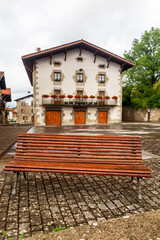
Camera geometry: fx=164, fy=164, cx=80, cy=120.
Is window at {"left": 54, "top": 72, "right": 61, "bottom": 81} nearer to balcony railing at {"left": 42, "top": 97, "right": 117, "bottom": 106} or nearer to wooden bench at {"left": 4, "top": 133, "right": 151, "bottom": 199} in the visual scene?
balcony railing at {"left": 42, "top": 97, "right": 117, "bottom": 106}

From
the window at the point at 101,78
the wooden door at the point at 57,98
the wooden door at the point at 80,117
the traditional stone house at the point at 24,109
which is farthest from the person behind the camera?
the traditional stone house at the point at 24,109

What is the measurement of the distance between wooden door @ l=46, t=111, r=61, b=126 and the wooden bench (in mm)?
17927

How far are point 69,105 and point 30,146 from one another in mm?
18042

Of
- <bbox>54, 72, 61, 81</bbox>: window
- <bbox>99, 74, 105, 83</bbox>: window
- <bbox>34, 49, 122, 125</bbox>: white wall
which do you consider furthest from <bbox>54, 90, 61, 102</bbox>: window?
<bbox>99, 74, 105, 83</bbox>: window

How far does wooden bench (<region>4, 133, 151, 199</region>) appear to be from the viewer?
2670mm

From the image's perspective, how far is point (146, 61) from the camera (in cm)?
2678

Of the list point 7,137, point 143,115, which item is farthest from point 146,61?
point 7,137

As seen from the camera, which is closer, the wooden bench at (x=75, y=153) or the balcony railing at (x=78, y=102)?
the wooden bench at (x=75, y=153)

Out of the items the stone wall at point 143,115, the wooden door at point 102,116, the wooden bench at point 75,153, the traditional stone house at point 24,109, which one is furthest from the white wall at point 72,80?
the traditional stone house at point 24,109

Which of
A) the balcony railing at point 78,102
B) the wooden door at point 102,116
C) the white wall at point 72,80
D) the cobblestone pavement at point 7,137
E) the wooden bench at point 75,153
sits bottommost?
the cobblestone pavement at point 7,137

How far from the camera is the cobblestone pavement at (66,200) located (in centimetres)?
200

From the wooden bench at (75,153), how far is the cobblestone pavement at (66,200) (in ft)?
1.43

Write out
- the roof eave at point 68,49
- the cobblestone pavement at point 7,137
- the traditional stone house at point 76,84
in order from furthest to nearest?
the traditional stone house at point 76,84, the roof eave at point 68,49, the cobblestone pavement at point 7,137

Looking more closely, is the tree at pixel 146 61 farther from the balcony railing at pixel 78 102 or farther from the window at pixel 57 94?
the window at pixel 57 94
